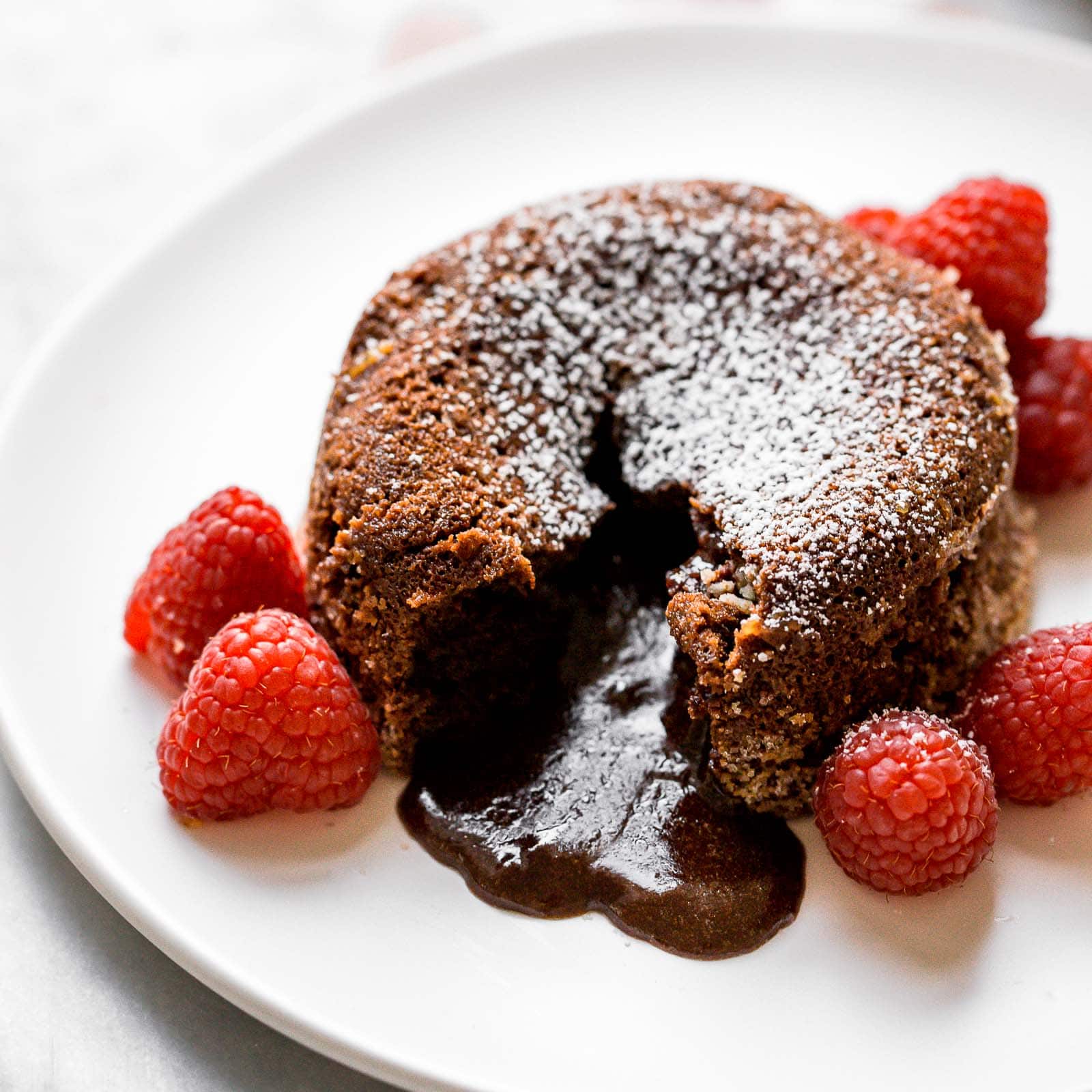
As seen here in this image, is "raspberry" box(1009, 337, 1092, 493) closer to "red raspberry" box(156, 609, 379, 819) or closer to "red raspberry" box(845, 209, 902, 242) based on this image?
"red raspberry" box(845, 209, 902, 242)

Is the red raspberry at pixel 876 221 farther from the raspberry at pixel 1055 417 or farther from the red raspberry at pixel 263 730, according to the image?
the red raspberry at pixel 263 730

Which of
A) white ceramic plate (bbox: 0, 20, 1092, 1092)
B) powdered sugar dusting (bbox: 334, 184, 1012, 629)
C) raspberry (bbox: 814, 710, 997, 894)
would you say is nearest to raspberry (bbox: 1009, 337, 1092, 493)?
white ceramic plate (bbox: 0, 20, 1092, 1092)

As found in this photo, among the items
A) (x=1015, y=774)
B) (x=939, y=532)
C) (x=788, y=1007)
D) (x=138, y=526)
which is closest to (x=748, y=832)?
(x=788, y=1007)

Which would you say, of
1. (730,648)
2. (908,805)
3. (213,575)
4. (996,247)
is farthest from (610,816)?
(996,247)

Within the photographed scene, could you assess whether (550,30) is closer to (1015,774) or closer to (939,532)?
(939,532)

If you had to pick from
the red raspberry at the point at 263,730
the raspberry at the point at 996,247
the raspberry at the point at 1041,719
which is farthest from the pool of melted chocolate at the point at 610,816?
the raspberry at the point at 996,247

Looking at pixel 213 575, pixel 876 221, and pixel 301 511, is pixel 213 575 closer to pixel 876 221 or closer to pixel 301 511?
pixel 301 511
